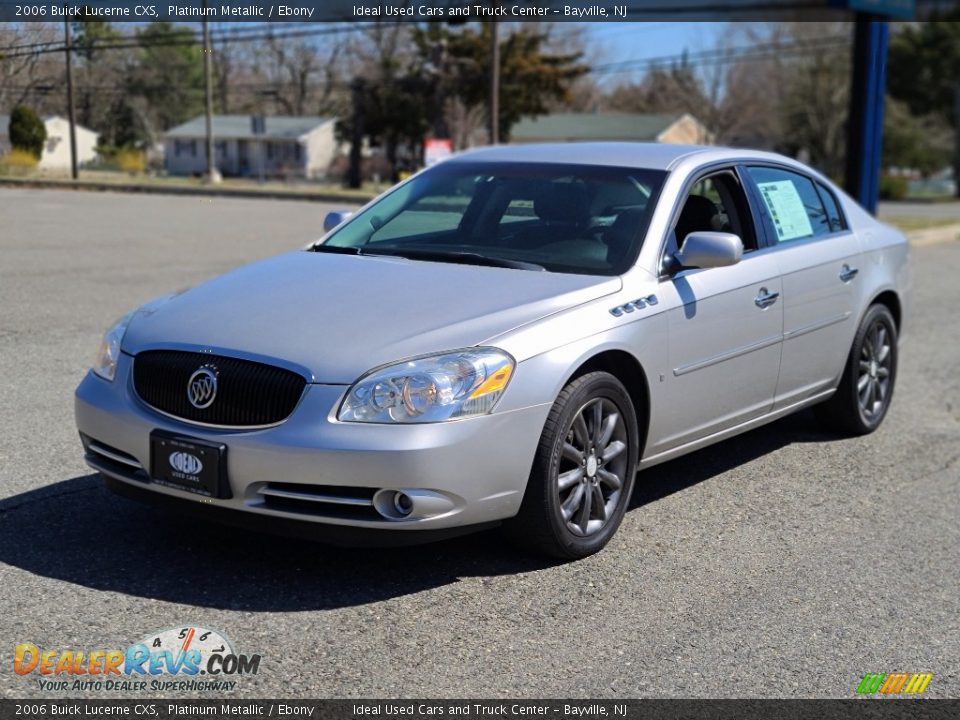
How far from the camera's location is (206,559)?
15.0 feet

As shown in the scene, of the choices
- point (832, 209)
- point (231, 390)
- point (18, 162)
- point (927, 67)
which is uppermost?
point (927, 67)

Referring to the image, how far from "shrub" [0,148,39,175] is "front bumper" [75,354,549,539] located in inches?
377

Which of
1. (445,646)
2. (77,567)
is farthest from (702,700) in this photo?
(77,567)

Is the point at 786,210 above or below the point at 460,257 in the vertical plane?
above

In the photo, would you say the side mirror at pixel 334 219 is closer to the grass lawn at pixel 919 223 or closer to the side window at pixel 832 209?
the side window at pixel 832 209

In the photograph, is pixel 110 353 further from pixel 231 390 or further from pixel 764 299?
pixel 764 299

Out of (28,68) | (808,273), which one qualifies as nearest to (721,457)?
(808,273)

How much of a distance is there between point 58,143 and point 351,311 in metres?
10.6

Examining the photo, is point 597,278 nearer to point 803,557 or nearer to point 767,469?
point 803,557

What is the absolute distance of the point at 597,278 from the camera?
503 cm

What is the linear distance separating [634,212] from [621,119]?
217ft

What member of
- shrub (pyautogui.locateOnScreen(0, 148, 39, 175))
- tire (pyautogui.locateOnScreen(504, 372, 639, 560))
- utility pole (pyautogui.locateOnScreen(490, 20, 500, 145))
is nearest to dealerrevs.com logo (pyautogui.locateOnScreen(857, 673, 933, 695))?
tire (pyautogui.locateOnScreen(504, 372, 639, 560))

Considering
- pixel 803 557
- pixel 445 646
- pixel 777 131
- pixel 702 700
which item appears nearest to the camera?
pixel 702 700

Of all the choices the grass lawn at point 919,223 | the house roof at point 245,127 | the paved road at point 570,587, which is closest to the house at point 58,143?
the paved road at point 570,587
